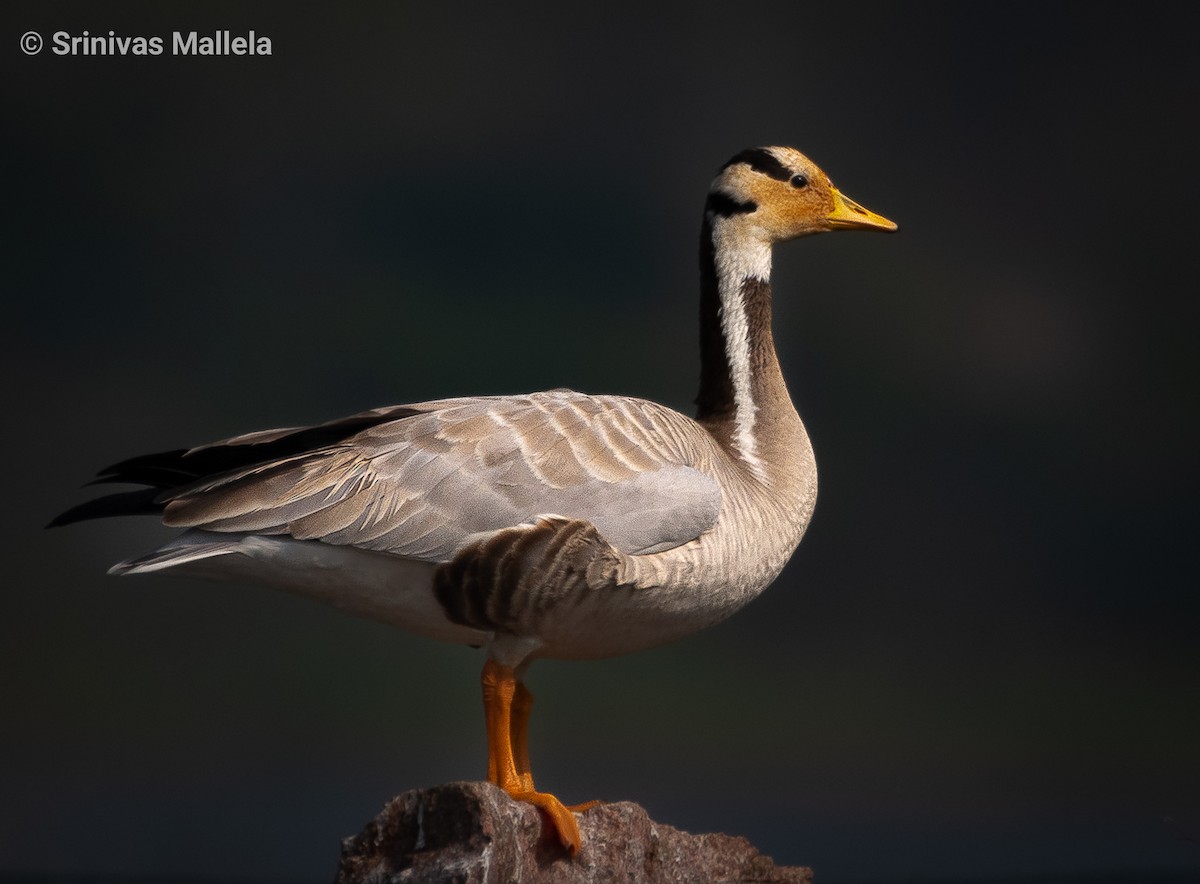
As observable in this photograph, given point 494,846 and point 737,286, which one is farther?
point 737,286

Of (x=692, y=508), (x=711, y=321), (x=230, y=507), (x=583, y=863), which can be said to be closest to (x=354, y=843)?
(x=583, y=863)

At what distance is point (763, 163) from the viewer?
643 cm

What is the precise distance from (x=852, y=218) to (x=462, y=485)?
230 cm

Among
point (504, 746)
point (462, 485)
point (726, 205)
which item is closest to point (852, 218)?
point (726, 205)

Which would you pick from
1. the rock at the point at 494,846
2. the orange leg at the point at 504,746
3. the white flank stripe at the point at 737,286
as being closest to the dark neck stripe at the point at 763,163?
the white flank stripe at the point at 737,286

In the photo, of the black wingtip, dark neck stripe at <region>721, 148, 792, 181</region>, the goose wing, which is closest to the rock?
the goose wing

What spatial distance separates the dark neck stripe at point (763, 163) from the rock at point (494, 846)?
277 cm

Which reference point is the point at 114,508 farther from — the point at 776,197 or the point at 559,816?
the point at 776,197

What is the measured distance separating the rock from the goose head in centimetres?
Answer: 256

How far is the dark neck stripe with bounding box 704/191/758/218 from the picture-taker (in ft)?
21.0

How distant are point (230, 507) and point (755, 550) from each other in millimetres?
2010

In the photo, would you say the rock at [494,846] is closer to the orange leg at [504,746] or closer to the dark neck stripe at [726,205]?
the orange leg at [504,746]

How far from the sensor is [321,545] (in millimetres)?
5363

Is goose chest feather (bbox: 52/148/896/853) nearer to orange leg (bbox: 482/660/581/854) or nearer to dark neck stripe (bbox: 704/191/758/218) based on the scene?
orange leg (bbox: 482/660/581/854)
